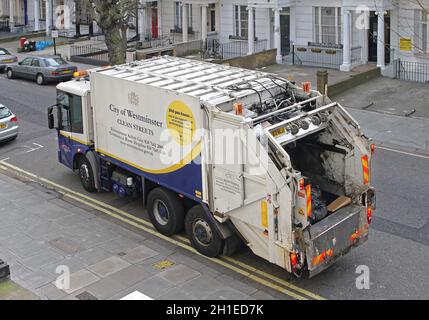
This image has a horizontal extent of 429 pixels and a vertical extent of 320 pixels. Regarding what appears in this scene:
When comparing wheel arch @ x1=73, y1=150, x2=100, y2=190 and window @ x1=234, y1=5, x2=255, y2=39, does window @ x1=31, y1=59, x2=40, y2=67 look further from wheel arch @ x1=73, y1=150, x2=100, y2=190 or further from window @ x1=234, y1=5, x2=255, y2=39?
Result: wheel arch @ x1=73, y1=150, x2=100, y2=190

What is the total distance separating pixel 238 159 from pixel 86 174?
5.82 metres

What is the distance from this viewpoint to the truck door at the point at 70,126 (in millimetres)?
14836

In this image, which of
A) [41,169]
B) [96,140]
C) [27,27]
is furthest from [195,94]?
[27,27]

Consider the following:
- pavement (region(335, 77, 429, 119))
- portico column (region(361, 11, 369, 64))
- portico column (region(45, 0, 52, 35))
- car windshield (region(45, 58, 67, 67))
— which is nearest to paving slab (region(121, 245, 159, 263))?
pavement (region(335, 77, 429, 119))

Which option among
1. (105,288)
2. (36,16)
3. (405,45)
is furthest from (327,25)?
(36,16)

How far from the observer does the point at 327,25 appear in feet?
97.8

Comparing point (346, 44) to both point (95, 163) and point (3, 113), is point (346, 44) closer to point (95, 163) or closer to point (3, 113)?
point (3, 113)

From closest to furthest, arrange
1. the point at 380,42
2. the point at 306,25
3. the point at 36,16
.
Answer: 1. the point at 380,42
2. the point at 306,25
3. the point at 36,16

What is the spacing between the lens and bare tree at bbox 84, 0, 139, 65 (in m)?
26.1

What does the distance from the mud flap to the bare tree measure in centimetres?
1747

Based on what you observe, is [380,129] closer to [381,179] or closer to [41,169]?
[381,179]

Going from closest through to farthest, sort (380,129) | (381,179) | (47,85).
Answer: (381,179), (380,129), (47,85)

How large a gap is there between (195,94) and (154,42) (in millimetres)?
26209

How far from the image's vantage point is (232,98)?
1120 cm
